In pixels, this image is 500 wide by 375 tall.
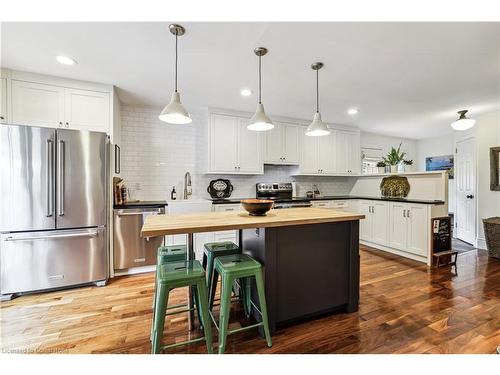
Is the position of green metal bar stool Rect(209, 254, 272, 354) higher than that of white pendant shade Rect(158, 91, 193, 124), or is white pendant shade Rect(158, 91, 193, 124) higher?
white pendant shade Rect(158, 91, 193, 124)

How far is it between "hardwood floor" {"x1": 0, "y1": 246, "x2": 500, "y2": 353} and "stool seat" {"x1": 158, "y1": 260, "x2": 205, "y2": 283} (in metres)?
0.56

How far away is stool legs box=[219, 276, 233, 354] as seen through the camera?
4.89ft

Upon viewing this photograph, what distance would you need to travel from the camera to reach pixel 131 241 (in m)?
3.01

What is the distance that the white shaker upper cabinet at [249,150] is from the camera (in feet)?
13.0

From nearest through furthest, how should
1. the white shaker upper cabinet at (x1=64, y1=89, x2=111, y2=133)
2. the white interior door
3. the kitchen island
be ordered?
the kitchen island → the white shaker upper cabinet at (x1=64, y1=89, x2=111, y2=133) → the white interior door

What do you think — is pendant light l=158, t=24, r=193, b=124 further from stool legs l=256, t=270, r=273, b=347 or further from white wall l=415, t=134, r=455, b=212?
white wall l=415, t=134, r=455, b=212

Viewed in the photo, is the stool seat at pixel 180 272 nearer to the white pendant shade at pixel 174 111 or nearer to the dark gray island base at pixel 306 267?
the dark gray island base at pixel 306 267

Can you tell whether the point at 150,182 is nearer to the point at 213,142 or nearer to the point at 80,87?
the point at 213,142

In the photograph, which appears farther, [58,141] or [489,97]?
[489,97]

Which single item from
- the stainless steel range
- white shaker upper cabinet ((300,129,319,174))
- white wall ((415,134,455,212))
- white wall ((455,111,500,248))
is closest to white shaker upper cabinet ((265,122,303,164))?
white shaker upper cabinet ((300,129,319,174))

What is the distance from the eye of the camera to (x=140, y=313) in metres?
2.10

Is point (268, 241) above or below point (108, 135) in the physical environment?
below
